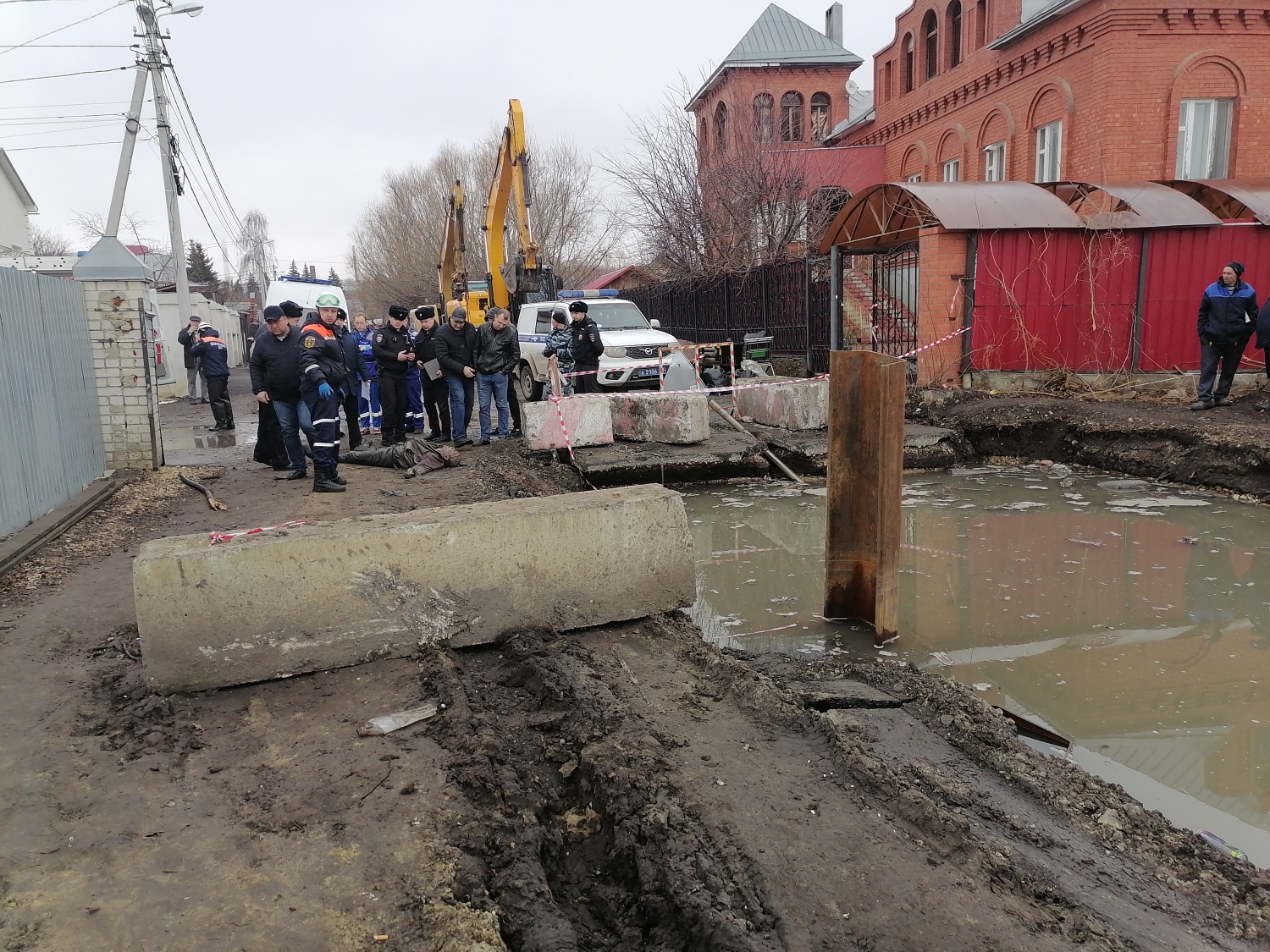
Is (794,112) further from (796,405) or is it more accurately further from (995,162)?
(796,405)

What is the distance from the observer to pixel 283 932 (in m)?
2.22

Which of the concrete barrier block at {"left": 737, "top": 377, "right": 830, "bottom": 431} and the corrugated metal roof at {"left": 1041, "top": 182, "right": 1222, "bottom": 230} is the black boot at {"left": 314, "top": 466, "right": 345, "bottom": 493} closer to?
the concrete barrier block at {"left": 737, "top": 377, "right": 830, "bottom": 431}

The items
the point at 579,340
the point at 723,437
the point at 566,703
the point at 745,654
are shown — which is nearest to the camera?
the point at 566,703

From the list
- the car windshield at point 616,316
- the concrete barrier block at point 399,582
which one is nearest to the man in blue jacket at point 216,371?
the car windshield at point 616,316

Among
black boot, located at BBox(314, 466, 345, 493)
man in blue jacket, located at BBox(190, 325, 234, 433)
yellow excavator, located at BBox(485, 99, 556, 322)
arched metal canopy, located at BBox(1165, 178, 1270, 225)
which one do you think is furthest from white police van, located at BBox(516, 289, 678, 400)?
arched metal canopy, located at BBox(1165, 178, 1270, 225)

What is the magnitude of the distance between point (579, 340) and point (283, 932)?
979 cm

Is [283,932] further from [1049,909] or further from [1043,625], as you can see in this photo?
[1043,625]

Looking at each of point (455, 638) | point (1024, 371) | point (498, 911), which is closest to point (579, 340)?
point (1024, 371)

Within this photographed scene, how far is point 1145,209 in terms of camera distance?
12922mm

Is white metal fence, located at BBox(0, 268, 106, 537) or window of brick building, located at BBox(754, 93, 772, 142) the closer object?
white metal fence, located at BBox(0, 268, 106, 537)

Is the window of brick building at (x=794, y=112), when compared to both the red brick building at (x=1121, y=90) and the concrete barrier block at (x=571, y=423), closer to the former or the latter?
the red brick building at (x=1121, y=90)

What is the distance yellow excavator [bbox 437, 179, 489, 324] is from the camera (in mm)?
17797

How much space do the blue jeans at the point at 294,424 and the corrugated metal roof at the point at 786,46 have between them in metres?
25.3

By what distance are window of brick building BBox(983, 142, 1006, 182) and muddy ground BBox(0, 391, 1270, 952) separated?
19.1 metres
